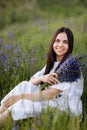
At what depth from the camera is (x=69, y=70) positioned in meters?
4.74

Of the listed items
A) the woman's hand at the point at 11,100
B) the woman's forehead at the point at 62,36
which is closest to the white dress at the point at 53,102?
the woman's hand at the point at 11,100

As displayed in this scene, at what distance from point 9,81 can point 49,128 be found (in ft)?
6.56

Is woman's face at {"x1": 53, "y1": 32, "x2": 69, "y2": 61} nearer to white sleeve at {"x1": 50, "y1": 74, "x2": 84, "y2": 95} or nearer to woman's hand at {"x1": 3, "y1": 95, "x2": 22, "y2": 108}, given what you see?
white sleeve at {"x1": 50, "y1": 74, "x2": 84, "y2": 95}

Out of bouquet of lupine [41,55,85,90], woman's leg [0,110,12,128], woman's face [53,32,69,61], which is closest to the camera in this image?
woman's leg [0,110,12,128]

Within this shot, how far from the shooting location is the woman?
4527 millimetres

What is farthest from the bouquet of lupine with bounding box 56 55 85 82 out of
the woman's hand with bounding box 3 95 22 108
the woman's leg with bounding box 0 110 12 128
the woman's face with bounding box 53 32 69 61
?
the woman's leg with bounding box 0 110 12 128

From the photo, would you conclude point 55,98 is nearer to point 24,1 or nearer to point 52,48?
point 52,48

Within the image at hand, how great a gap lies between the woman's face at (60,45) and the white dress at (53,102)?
0.44m

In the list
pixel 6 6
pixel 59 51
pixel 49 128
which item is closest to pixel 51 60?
pixel 59 51

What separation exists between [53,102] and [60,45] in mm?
733

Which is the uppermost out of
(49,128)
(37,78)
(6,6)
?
(6,6)

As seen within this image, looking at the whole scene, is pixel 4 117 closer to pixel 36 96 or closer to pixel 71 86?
pixel 36 96

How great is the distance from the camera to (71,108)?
4.70 meters

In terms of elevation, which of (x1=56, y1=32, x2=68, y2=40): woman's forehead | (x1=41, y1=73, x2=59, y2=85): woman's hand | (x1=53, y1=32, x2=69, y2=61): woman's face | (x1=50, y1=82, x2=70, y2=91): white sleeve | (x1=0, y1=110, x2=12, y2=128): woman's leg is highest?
(x1=56, y1=32, x2=68, y2=40): woman's forehead
